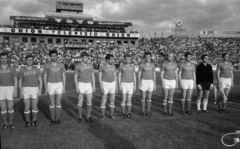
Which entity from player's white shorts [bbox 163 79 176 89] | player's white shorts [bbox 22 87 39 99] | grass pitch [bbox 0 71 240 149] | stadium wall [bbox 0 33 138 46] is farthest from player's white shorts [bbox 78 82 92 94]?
stadium wall [bbox 0 33 138 46]

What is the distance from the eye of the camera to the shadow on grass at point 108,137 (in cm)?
464

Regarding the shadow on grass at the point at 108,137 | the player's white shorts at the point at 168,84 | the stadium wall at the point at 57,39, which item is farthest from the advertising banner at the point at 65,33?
the shadow on grass at the point at 108,137

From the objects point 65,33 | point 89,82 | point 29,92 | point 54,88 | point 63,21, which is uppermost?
point 63,21

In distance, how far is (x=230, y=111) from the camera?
25.6 ft

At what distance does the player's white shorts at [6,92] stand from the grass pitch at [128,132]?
3.20ft

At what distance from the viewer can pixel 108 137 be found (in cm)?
516

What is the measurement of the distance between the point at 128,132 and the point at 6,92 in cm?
378

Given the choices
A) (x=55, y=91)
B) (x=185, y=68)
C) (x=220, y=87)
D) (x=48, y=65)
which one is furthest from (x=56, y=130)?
(x=220, y=87)

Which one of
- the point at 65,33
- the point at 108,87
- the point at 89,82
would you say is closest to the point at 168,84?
the point at 108,87

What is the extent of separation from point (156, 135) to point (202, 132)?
1339 mm

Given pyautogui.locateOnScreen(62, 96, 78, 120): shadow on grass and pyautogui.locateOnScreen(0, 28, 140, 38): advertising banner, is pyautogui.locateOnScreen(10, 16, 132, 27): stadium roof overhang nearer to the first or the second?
pyautogui.locateOnScreen(0, 28, 140, 38): advertising banner

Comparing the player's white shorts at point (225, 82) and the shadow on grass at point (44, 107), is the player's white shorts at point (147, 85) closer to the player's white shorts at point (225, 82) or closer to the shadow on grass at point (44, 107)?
the player's white shorts at point (225, 82)

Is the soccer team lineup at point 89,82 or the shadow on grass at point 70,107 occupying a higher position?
the soccer team lineup at point 89,82

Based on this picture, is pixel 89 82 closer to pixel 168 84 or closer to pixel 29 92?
pixel 29 92
